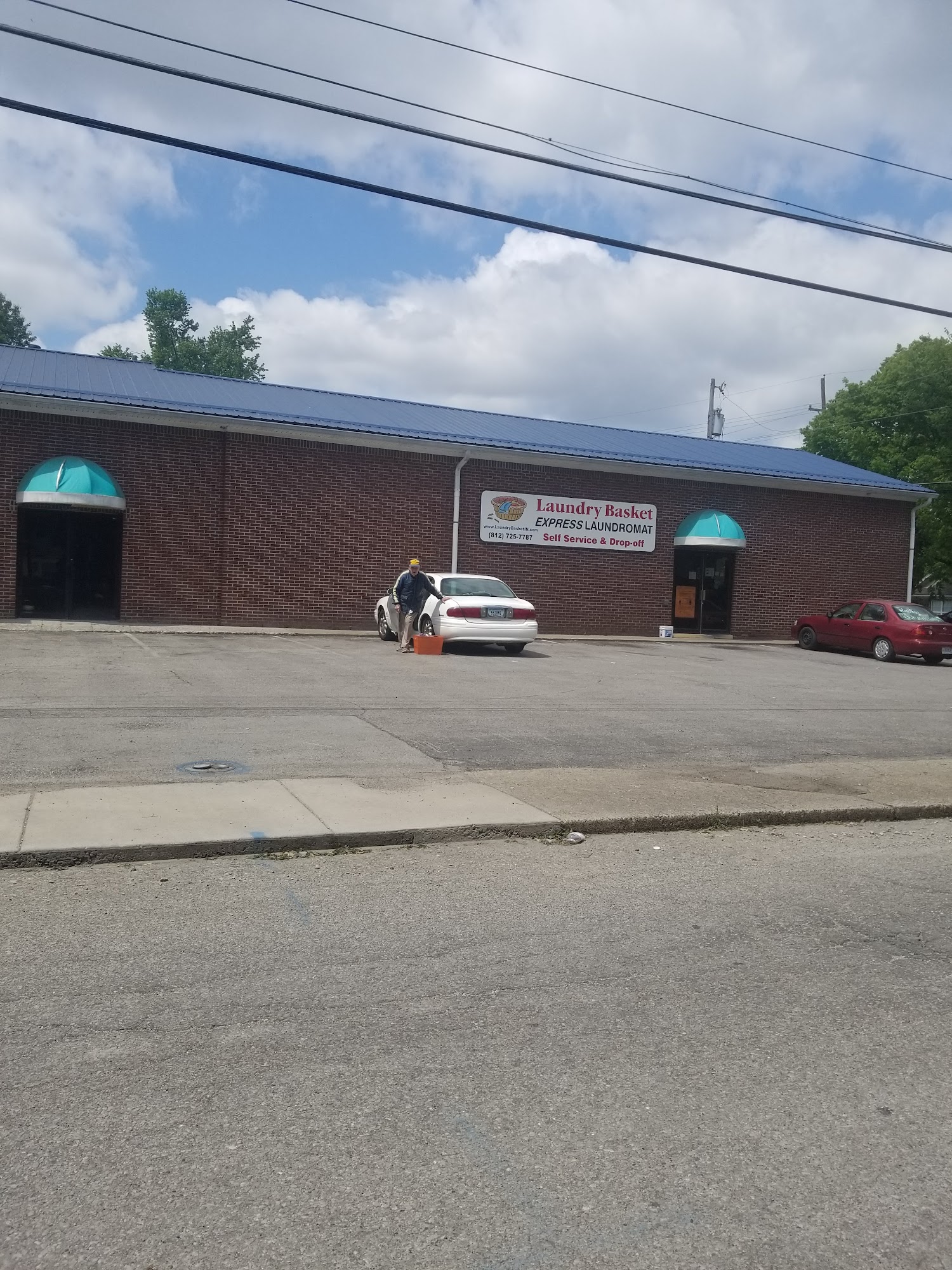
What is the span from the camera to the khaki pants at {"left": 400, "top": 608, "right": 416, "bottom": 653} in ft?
64.0

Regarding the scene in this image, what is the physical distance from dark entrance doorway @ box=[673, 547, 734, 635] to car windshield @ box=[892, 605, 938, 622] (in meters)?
6.33

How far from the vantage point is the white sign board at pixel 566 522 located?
2684 centimetres

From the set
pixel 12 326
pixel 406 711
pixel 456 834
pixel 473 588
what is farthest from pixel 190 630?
pixel 12 326

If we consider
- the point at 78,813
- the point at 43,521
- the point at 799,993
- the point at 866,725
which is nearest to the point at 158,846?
the point at 78,813

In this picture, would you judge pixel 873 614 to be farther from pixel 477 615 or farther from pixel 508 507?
pixel 477 615

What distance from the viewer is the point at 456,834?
711 centimetres

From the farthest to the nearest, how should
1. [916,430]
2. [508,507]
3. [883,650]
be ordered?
[916,430], [508,507], [883,650]

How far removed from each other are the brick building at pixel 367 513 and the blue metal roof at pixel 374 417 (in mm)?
111

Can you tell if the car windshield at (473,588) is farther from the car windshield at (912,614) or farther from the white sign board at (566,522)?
the car windshield at (912,614)

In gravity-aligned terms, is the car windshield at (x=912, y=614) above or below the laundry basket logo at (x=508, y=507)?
below

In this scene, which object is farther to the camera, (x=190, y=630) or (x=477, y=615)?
(x=190, y=630)

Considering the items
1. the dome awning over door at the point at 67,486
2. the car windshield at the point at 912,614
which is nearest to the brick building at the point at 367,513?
the dome awning over door at the point at 67,486

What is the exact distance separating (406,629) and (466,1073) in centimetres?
1595

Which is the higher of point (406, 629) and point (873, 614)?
point (873, 614)
